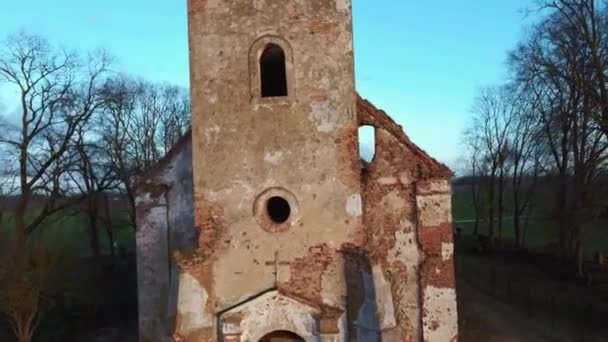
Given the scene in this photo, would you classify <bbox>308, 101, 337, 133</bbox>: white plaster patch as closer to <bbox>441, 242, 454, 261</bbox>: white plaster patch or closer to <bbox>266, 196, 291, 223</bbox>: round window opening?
<bbox>266, 196, 291, 223</bbox>: round window opening

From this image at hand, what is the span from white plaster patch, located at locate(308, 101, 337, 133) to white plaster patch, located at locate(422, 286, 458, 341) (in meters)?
3.15

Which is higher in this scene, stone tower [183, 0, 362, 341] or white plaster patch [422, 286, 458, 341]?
stone tower [183, 0, 362, 341]

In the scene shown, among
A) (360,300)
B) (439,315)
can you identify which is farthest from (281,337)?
(439,315)

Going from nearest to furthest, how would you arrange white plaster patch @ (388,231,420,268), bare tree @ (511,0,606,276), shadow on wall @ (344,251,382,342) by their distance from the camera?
1. shadow on wall @ (344,251,382,342)
2. white plaster patch @ (388,231,420,268)
3. bare tree @ (511,0,606,276)

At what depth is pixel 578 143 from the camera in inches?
789

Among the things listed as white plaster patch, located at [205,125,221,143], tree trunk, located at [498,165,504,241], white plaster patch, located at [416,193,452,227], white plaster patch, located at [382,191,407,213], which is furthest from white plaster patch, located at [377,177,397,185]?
tree trunk, located at [498,165,504,241]

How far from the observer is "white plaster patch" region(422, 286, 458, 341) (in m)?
10.1

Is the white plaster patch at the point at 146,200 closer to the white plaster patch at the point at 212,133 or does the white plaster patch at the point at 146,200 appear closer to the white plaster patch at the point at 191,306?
the white plaster patch at the point at 212,133

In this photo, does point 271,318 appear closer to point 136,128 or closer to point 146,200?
point 146,200

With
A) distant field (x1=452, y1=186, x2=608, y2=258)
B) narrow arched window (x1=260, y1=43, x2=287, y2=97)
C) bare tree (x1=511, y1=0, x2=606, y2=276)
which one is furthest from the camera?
distant field (x1=452, y1=186, x2=608, y2=258)

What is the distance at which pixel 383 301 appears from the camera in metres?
9.02

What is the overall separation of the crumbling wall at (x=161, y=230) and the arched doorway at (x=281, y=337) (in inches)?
98.2

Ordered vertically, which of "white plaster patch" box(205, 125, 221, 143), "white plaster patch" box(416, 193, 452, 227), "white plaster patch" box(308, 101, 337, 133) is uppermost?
"white plaster patch" box(308, 101, 337, 133)

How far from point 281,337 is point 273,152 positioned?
114 inches
